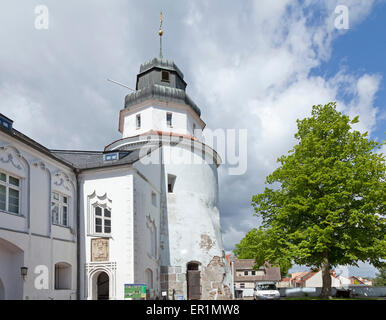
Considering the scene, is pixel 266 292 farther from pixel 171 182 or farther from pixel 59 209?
pixel 59 209

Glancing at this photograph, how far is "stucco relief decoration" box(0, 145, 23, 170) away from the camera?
14.7m

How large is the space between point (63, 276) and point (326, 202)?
15011mm

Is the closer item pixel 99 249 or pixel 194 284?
pixel 99 249

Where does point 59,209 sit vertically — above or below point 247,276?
above

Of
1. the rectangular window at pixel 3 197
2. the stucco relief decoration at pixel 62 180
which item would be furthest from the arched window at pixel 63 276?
the rectangular window at pixel 3 197

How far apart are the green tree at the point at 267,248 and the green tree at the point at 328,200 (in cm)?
17

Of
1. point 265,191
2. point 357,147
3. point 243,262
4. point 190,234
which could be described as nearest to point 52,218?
point 190,234

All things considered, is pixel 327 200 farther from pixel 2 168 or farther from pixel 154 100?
pixel 2 168

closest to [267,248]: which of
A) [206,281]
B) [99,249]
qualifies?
[206,281]

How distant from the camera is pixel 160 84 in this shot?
3033cm

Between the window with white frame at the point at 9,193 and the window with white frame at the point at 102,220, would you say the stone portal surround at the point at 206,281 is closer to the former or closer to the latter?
the window with white frame at the point at 102,220

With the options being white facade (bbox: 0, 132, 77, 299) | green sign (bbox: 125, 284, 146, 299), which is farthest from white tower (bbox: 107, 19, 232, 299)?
green sign (bbox: 125, 284, 146, 299)
